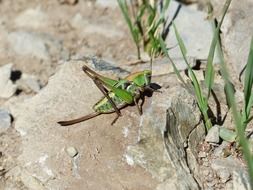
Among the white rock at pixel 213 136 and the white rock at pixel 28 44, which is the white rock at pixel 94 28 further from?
the white rock at pixel 213 136

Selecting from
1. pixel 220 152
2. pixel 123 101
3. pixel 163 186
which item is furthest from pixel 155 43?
pixel 163 186

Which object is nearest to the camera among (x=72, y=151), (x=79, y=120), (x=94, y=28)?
(x=72, y=151)

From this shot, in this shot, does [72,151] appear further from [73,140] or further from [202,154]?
[202,154]

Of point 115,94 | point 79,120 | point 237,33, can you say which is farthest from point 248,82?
point 79,120

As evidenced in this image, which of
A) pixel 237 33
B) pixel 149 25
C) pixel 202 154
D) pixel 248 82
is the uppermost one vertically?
pixel 248 82

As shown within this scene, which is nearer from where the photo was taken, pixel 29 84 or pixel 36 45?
pixel 29 84
